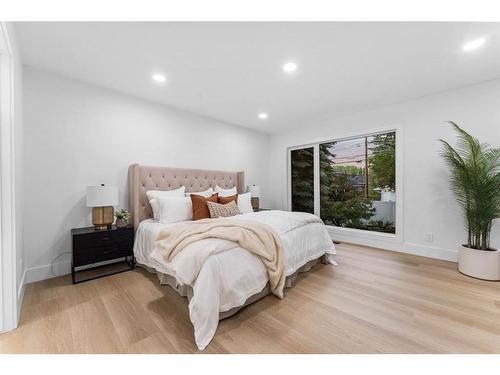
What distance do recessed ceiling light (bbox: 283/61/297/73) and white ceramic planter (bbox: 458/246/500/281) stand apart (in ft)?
9.78

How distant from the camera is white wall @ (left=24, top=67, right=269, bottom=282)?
2.40m

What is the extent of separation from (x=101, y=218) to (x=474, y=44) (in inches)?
169

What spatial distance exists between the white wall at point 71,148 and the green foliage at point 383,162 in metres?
3.55

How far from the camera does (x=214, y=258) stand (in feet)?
5.38

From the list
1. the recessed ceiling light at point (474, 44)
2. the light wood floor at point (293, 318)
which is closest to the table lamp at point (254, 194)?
the light wood floor at point (293, 318)

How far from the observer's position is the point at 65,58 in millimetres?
2213

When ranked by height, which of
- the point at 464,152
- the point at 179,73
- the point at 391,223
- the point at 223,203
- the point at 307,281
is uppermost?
the point at 179,73

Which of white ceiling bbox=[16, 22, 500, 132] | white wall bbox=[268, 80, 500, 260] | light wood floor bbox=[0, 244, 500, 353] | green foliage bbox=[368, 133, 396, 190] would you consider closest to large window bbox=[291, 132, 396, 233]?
green foliage bbox=[368, 133, 396, 190]

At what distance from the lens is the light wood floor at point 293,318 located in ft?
4.67

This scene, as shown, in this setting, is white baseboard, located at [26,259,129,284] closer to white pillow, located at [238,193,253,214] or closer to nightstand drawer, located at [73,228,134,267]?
nightstand drawer, located at [73,228,134,267]

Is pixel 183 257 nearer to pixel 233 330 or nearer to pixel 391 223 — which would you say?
pixel 233 330

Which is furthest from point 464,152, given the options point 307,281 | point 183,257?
point 183,257
